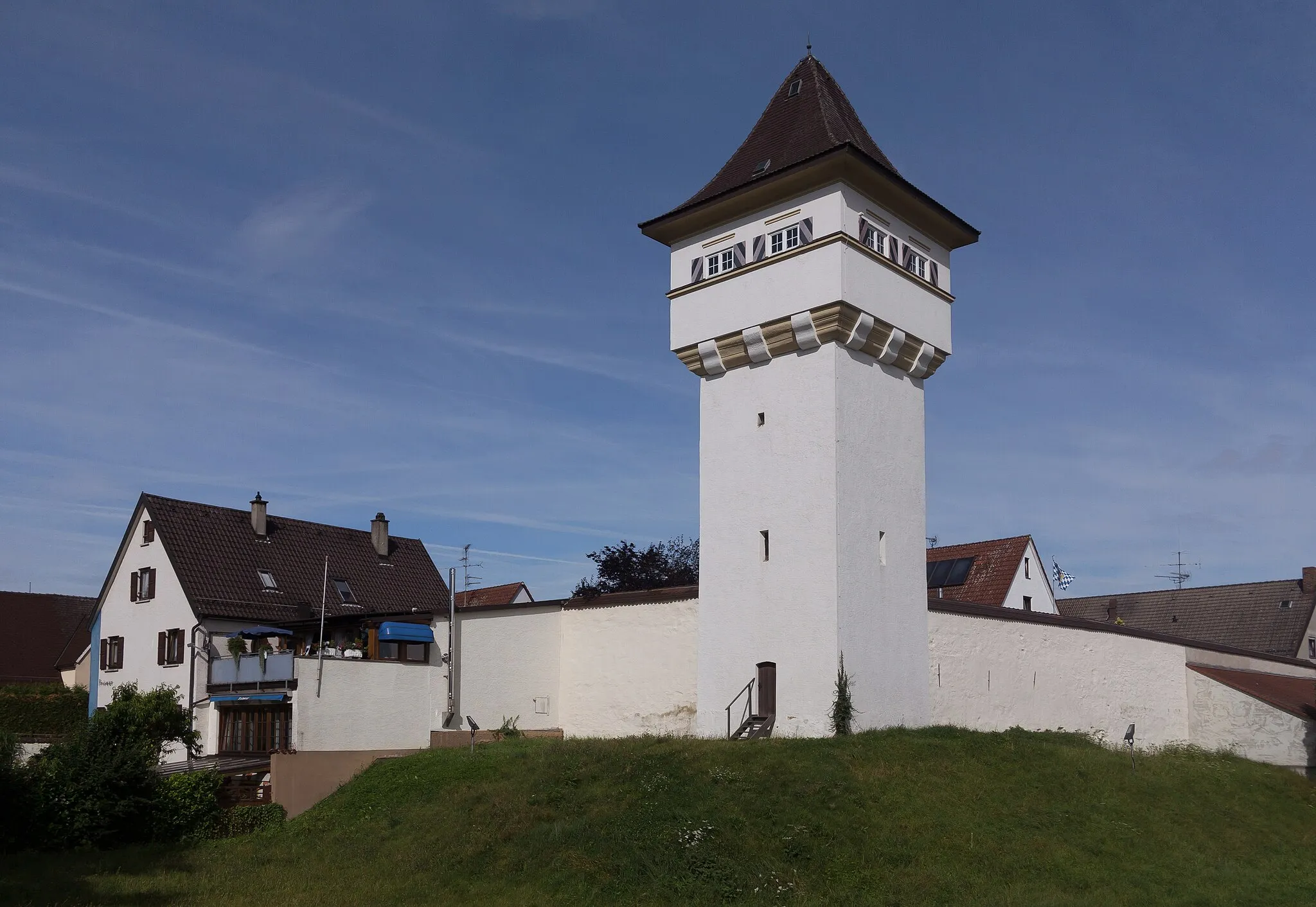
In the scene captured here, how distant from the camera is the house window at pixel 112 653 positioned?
38.6 meters

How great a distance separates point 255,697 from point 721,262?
16.0m

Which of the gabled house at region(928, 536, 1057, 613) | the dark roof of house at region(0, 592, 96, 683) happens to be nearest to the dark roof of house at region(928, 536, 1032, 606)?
the gabled house at region(928, 536, 1057, 613)

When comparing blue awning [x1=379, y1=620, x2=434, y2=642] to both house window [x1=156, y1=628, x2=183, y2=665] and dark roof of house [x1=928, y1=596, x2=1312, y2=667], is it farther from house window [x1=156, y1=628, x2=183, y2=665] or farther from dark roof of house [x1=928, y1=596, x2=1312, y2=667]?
dark roof of house [x1=928, y1=596, x2=1312, y2=667]

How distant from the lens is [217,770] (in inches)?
1048

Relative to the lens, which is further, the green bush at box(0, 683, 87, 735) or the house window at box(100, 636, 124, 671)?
the green bush at box(0, 683, 87, 735)

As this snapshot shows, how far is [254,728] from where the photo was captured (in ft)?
101

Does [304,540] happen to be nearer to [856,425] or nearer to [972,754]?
[856,425]

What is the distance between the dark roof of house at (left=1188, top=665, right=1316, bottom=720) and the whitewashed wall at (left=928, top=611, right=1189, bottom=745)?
1.34 metres

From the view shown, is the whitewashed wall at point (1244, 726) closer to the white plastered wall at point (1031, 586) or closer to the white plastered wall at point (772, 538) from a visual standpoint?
the white plastered wall at point (1031, 586)

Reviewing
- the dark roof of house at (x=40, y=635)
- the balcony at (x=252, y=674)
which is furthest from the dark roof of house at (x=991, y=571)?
the dark roof of house at (x=40, y=635)

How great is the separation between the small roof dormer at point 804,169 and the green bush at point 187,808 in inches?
671

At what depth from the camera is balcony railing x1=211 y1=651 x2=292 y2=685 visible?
29453 mm

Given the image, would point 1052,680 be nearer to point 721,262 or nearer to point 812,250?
point 812,250

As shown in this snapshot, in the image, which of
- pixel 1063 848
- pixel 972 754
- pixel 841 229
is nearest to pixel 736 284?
pixel 841 229
